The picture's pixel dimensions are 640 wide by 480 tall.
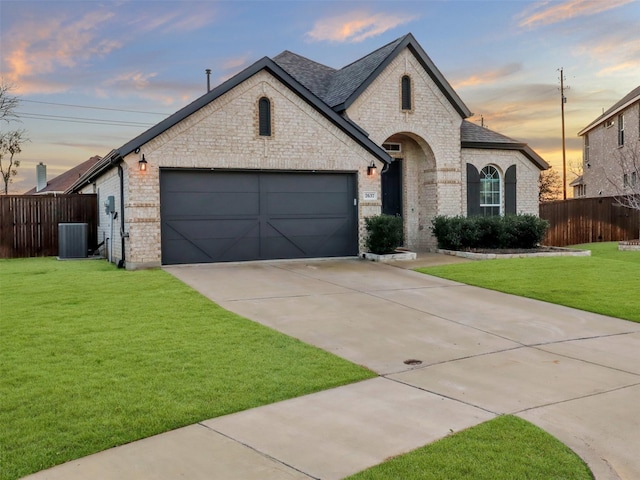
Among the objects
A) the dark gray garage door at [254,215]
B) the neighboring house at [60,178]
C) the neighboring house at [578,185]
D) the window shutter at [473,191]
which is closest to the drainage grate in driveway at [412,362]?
the dark gray garage door at [254,215]

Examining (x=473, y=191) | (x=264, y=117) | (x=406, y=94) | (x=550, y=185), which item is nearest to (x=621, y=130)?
(x=473, y=191)

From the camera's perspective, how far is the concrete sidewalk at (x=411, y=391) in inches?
162

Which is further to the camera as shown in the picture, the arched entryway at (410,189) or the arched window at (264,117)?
the arched entryway at (410,189)

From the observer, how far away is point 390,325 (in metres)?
8.72

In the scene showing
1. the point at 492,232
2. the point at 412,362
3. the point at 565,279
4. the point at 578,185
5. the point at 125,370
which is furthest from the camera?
the point at 578,185

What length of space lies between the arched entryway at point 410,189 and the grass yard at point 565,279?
5.38m

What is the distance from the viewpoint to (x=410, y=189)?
2147 centimetres

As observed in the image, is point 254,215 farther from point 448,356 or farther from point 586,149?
point 586,149

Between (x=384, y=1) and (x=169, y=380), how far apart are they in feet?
50.1

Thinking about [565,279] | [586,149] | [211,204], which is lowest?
[565,279]

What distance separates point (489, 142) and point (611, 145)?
17793mm

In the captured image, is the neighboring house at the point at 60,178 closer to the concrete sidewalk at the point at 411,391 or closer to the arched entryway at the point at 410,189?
the arched entryway at the point at 410,189

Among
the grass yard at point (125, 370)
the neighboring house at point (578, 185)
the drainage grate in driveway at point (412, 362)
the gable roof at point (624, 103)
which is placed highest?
the gable roof at point (624, 103)

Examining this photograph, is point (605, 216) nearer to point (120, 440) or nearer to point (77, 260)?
point (77, 260)
